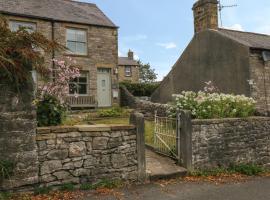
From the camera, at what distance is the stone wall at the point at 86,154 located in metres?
6.27

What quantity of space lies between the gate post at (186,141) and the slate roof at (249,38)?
7.76 meters

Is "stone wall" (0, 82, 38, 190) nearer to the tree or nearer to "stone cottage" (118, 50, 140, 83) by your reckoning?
"stone cottage" (118, 50, 140, 83)

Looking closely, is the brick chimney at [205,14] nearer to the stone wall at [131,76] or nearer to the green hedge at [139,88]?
the green hedge at [139,88]

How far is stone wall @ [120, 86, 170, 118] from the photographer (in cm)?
1509

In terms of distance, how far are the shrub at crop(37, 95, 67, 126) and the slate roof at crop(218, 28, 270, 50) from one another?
10.6 m

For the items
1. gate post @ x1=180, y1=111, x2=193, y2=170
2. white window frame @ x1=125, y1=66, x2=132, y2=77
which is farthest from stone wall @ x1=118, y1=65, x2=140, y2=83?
gate post @ x1=180, y1=111, x2=193, y2=170

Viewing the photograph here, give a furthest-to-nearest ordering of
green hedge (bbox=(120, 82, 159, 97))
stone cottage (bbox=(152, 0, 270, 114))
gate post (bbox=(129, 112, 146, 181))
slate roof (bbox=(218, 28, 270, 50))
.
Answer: green hedge (bbox=(120, 82, 159, 97))
slate roof (bbox=(218, 28, 270, 50))
stone cottage (bbox=(152, 0, 270, 114))
gate post (bbox=(129, 112, 146, 181))

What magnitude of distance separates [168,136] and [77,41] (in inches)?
515

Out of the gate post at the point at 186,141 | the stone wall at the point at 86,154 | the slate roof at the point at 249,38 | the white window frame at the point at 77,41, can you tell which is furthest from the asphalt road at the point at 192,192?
the white window frame at the point at 77,41

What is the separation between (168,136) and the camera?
8.96 metres

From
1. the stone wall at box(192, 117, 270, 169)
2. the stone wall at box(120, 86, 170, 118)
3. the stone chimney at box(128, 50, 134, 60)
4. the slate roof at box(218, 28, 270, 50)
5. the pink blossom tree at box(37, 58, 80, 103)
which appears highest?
the stone chimney at box(128, 50, 134, 60)

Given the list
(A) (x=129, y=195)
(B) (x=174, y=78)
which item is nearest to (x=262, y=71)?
(B) (x=174, y=78)

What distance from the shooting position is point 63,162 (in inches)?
253

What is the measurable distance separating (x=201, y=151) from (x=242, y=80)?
24.0 ft
